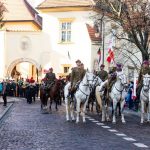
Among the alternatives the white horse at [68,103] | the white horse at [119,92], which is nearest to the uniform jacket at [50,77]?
the white horse at [68,103]

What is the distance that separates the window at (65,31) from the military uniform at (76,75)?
4165 centimetres

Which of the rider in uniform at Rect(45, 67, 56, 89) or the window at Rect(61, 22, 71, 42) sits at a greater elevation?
the window at Rect(61, 22, 71, 42)

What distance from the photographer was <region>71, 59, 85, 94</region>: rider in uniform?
2233 centimetres

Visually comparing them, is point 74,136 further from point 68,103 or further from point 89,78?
point 68,103

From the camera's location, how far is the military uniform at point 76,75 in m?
22.3

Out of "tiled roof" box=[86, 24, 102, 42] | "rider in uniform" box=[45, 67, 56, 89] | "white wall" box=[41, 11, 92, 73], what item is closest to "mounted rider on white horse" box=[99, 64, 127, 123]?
"rider in uniform" box=[45, 67, 56, 89]

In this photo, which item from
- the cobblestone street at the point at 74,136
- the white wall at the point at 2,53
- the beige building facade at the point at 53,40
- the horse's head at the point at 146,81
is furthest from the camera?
the white wall at the point at 2,53

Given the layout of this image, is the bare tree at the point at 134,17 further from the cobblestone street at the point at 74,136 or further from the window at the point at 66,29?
the window at the point at 66,29

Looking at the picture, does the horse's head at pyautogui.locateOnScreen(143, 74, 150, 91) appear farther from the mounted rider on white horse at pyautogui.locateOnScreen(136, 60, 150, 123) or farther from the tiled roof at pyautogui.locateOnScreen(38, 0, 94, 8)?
the tiled roof at pyautogui.locateOnScreen(38, 0, 94, 8)

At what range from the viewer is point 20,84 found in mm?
59250

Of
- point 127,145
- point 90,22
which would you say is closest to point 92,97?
point 127,145

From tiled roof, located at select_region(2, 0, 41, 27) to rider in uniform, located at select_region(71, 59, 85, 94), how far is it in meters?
57.9

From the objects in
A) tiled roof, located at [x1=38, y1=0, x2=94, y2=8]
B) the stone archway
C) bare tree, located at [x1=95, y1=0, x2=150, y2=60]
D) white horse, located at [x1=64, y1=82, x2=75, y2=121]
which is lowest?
white horse, located at [x1=64, y1=82, x2=75, y2=121]

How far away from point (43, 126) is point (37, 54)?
143ft
